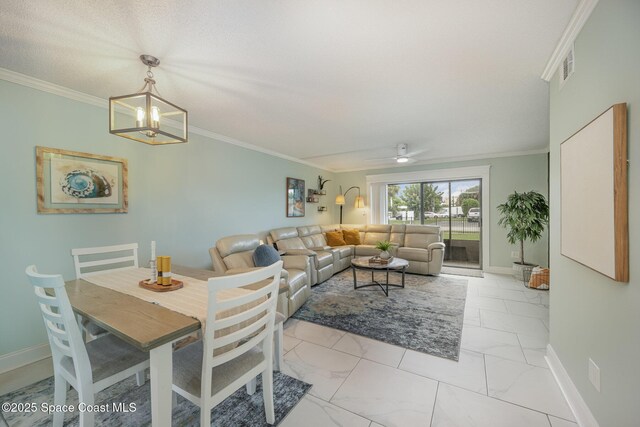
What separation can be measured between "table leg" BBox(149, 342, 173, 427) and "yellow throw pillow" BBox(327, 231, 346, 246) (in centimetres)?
462

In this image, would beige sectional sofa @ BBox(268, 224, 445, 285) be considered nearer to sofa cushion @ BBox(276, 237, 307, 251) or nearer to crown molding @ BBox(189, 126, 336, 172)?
sofa cushion @ BBox(276, 237, 307, 251)

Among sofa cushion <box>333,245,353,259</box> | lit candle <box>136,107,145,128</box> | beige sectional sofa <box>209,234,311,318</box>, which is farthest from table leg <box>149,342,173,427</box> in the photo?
sofa cushion <box>333,245,353,259</box>

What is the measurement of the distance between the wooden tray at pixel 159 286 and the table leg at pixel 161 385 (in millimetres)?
635

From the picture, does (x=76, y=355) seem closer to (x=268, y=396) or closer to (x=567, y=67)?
(x=268, y=396)

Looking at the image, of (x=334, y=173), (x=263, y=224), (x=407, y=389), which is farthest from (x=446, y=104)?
(x=334, y=173)

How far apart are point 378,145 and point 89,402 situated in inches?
174

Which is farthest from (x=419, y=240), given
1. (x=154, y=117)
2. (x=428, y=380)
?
(x=154, y=117)

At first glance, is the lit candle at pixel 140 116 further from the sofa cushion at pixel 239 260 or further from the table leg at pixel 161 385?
the sofa cushion at pixel 239 260

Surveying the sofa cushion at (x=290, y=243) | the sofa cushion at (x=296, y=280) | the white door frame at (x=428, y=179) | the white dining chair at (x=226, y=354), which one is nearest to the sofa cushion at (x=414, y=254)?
the white door frame at (x=428, y=179)

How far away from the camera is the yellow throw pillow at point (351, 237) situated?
580 cm

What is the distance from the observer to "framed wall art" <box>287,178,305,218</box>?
5.31m

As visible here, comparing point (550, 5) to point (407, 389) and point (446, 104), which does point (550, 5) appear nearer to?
point (446, 104)

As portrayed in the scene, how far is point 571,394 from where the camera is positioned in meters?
1.62

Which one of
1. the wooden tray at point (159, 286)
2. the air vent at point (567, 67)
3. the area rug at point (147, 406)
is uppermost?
the air vent at point (567, 67)
